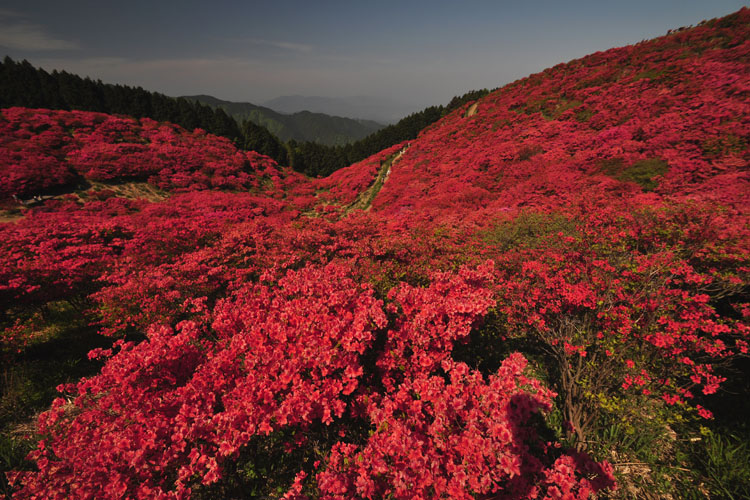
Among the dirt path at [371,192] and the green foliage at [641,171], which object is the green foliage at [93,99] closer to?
the dirt path at [371,192]

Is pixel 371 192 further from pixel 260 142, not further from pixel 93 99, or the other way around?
pixel 93 99

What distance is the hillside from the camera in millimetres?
3213

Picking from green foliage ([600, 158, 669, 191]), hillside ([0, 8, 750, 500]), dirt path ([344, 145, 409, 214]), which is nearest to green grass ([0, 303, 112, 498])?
hillside ([0, 8, 750, 500])

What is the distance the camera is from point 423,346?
4.32 meters

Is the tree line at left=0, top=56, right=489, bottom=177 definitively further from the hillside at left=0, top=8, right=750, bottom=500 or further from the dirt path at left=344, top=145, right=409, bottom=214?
the hillside at left=0, top=8, right=750, bottom=500

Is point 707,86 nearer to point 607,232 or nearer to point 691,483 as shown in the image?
point 607,232

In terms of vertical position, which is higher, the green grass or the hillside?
the hillside

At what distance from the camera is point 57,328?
8.54 metres

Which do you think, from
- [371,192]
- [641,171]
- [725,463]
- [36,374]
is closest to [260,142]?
[371,192]

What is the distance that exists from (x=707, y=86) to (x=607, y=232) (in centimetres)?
1896

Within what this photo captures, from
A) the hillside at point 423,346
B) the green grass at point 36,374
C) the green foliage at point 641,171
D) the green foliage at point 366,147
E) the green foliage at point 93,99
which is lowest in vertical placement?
the green grass at point 36,374

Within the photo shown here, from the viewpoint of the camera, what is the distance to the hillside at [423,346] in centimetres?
321

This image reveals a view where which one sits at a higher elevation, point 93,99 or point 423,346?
point 93,99

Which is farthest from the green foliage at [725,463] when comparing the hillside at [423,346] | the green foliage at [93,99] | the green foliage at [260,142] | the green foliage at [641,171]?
the green foliage at [93,99]
